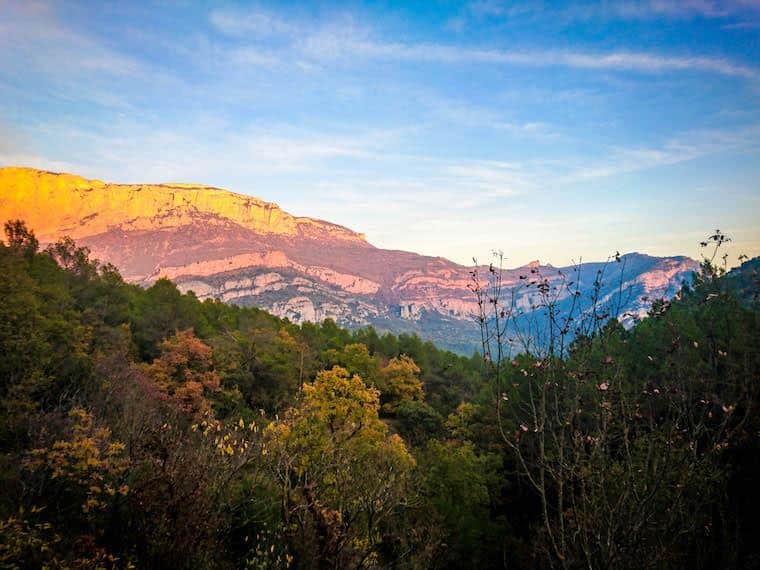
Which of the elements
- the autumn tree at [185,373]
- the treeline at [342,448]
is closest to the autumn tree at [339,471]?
the treeline at [342,448]

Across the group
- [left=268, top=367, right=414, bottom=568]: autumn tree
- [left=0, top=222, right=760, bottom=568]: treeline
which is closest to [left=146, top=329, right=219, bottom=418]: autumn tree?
[left=0, top=222, right=760, bottom=568]: treeline

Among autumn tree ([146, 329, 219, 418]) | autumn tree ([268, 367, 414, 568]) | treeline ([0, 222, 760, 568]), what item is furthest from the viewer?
autumn tree ([146, 329, 219, 418])

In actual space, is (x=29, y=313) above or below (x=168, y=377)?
above

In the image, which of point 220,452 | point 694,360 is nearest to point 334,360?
point 694,360

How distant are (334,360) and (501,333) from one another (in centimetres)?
5236

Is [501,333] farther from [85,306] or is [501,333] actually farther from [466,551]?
[85,306]

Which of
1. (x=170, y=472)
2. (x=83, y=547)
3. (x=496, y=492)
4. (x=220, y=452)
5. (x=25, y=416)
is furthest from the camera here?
(x=496, y=492)

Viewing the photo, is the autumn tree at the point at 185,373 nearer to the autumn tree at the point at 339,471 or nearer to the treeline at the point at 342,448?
the treeline at the point at 342,448

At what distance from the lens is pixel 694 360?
23.9 metres

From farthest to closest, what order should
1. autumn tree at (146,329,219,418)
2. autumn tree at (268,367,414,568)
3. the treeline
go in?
autumn tree at (146,329,219,418) → autumn tree at (268,367,414,568) → the treeline

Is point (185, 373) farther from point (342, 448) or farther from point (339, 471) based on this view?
point (339, 471)

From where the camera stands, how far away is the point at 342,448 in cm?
1516

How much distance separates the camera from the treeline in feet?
16.7

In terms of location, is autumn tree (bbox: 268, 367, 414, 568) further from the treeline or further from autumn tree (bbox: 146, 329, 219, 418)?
autumn tree (bbox: 146, 329, 219, 418)
